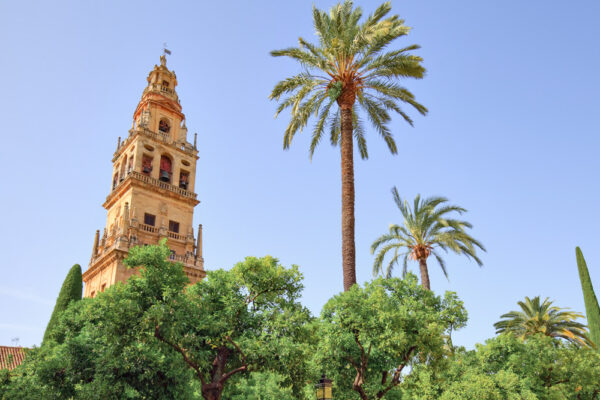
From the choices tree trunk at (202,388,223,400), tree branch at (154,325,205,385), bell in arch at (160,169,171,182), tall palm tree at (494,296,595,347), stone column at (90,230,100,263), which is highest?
bell in arch at (160,169,171,182)

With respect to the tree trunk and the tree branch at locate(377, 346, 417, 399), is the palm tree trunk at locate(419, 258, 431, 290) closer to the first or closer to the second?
the tree branch at locate(377, 346, 417, 399)

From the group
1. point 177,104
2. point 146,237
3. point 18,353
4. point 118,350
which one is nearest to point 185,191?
point 146,237

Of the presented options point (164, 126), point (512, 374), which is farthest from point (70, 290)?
point (512, 374)

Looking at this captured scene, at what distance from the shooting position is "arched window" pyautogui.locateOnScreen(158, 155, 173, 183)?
1615 inches

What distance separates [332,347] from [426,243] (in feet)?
49.9

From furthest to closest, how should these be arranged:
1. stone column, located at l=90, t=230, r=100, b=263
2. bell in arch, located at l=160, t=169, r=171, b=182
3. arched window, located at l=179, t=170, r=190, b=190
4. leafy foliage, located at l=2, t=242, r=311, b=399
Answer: arched window, located at l=179, t=170, r=190, b=190 < bell in arch, located at l=160, t=169, r=171, b=182 < stone column, located at l=90, t=230, r=100, b=263 < leafy foliage, located at l=2, t=242, r=311, b=399

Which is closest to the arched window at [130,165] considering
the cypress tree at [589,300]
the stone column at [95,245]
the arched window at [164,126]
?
the arched window at [164,126]

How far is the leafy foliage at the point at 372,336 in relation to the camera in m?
16.0

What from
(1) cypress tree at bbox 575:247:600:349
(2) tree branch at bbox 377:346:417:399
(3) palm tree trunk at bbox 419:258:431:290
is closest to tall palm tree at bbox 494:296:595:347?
(1) cypress tree at bbox 575:247:600:349

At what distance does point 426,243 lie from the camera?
29625 millimetres

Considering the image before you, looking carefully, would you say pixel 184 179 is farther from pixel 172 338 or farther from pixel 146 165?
pixel 172 338

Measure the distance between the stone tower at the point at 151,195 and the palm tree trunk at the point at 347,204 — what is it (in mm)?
20941

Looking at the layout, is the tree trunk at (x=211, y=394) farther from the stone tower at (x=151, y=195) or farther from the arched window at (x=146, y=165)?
the arched window at (x=146, y=165)

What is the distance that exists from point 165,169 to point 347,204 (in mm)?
25937
